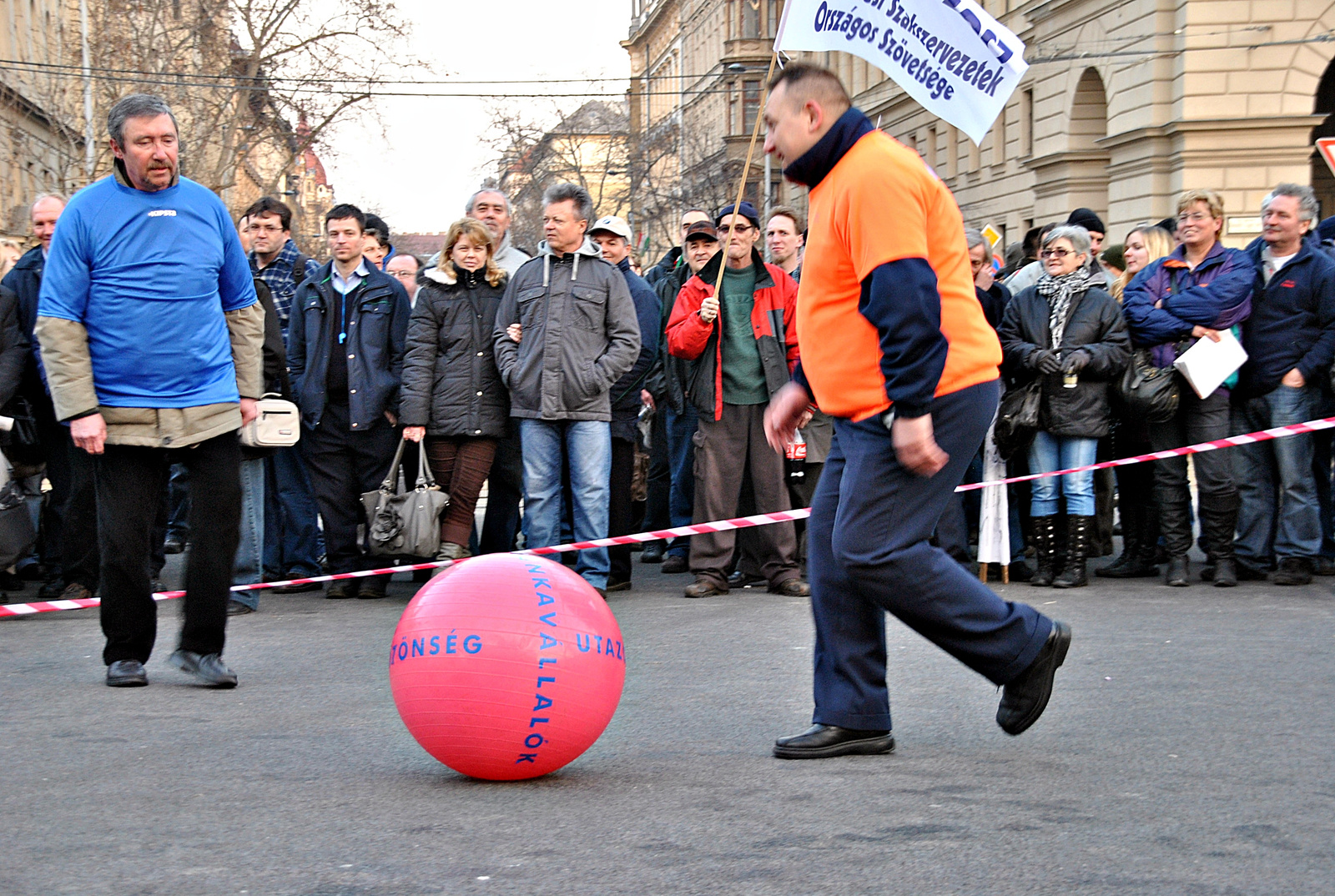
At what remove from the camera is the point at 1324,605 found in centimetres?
853

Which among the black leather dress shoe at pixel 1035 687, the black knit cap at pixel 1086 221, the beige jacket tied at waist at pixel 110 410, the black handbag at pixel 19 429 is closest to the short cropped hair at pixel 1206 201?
the black knit cap at pixel 1086 221

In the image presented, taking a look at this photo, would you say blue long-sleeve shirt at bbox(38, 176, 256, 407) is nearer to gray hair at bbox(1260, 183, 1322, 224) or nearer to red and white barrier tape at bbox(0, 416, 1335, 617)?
red and white barrier tape at bbox(0, 416, 1335, 617)

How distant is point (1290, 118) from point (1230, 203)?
1.71 metres

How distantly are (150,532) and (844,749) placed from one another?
300 cm

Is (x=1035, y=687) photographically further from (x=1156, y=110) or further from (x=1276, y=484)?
(x=1156, y=110)

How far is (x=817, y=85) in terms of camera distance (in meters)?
4.96

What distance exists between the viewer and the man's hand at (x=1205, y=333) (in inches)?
364

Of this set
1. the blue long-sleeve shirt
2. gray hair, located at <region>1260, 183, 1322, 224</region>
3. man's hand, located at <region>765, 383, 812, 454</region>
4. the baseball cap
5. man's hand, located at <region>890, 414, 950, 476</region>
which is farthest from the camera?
the baseball cap

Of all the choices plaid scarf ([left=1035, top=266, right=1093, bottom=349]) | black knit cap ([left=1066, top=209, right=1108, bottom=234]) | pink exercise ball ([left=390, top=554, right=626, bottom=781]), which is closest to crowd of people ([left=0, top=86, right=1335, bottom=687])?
plaid scarf ([left=1035, top=266, right=1093, bottom=349])

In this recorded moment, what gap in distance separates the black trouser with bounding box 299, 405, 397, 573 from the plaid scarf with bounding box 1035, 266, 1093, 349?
4.11 meters

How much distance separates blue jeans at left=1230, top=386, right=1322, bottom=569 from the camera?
9.28 meters

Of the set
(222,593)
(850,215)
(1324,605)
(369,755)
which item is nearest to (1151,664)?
(1324,605)

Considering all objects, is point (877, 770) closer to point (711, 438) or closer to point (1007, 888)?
point (1007, 888)

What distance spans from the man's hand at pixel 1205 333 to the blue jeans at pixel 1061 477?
88cm
